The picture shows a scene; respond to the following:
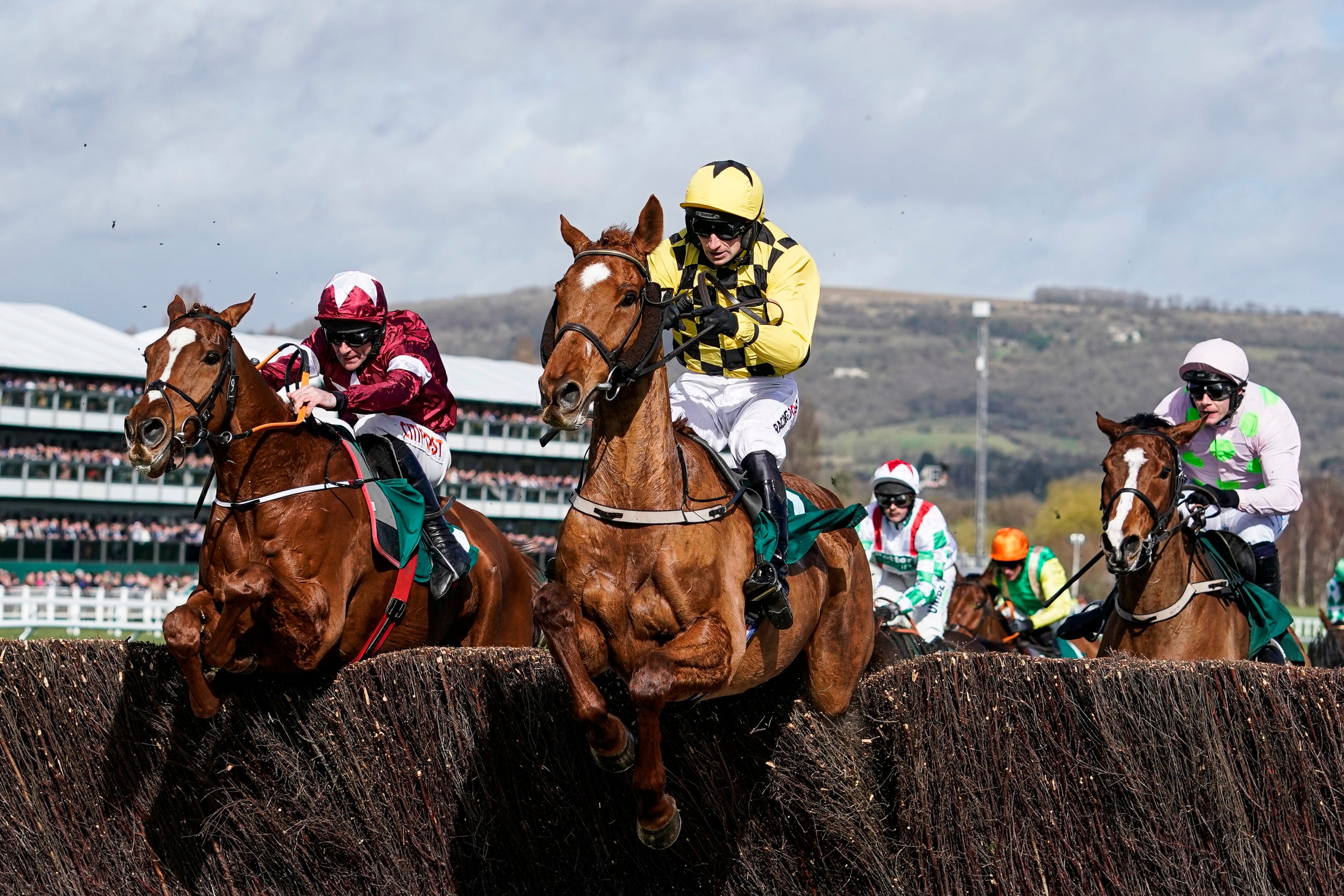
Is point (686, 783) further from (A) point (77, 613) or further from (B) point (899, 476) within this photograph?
(A) point (77, 613)

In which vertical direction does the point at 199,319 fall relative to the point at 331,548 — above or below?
above

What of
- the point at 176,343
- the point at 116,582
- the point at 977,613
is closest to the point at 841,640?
the point at 176,343

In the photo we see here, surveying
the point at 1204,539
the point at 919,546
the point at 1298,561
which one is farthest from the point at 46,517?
the point at 1298,561

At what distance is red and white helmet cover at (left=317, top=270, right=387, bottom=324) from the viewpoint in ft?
24.1

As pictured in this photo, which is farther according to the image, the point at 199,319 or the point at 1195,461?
the point at 1195,461

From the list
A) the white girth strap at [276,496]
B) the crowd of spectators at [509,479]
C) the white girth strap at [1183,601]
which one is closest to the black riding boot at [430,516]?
the white girth strap at [276,496]

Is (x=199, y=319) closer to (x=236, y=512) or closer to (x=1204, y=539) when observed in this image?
(x=236, y=512)

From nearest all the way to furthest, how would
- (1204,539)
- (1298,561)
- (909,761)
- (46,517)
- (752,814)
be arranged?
(909,761)
(752,814)
(1204,539)
(46,517)
(1298,561)

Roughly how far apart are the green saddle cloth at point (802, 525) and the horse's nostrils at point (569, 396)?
4.11ft

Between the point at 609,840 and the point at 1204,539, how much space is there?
12.3 feet

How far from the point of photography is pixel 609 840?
653cm

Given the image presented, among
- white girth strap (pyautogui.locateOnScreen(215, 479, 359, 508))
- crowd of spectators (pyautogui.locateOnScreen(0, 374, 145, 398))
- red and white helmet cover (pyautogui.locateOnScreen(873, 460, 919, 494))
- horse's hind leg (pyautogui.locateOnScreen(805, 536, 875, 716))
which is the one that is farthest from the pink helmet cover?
crowd of spectators (pyautogui.locateOnScreen(0, 374, 145, 398))

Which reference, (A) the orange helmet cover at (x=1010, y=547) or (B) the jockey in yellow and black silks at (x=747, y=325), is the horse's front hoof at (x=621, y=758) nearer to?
(B) the jockey in yellow and black silks at (x=747, y=325)

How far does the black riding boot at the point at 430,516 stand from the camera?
753cm
